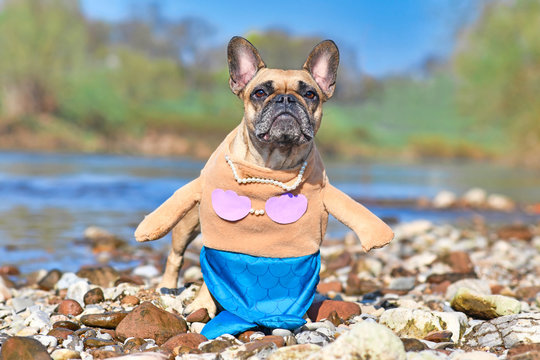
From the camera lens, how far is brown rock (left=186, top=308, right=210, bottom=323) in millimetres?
Result: 3803

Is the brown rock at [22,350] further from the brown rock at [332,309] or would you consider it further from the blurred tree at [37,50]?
the blurred tree at [37,50]

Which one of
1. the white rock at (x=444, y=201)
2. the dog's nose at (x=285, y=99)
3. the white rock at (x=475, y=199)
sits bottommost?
the dog's nose at (x=285, y=99)

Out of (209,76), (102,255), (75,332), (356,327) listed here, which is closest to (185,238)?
(75,332)

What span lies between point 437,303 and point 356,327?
1966 millimetres

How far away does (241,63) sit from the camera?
3.87m

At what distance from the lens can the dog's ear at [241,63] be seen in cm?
381

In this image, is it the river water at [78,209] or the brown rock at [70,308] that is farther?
the river water at [78,209]

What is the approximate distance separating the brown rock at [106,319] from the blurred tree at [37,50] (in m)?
51.0

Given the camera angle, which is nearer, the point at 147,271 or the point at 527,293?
the point at 527,293

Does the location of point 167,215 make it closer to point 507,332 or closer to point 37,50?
point 507,332

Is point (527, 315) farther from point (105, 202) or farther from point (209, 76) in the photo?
point (209, 76)

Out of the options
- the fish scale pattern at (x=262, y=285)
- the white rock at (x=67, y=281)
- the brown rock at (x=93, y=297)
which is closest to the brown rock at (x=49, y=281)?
the white rock at (x=67, y=281)

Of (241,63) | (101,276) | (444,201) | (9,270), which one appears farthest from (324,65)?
(444,201)

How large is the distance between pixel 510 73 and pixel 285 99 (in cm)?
3349
